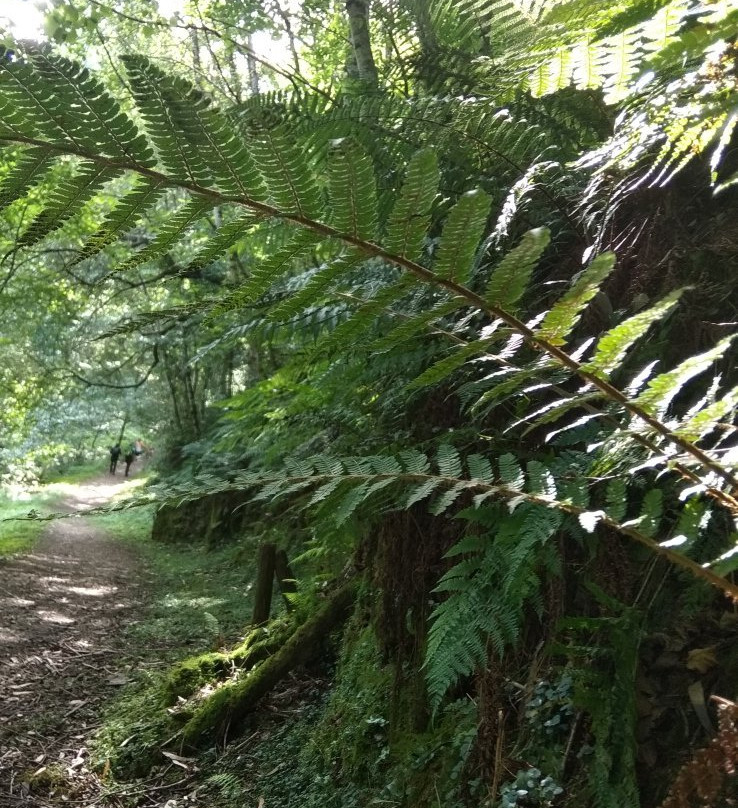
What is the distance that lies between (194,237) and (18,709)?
341 inches

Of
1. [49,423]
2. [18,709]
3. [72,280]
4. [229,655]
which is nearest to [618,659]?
[229,655]

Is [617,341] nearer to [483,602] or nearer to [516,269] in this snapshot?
[516,269]

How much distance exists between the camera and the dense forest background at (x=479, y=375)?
887 millimetres

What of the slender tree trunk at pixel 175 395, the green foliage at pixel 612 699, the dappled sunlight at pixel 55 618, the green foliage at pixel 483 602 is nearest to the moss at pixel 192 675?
the dappled sunlight at pixel 55 618

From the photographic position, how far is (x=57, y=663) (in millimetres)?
5395

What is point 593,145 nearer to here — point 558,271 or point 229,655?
point 558,271

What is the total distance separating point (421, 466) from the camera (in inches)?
59.6

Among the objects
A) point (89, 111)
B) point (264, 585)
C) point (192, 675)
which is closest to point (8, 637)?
point (192, 675)

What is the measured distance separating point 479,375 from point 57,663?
16.5ft

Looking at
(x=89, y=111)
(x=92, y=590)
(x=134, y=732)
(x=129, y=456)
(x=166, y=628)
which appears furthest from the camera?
(x=129, y=456)

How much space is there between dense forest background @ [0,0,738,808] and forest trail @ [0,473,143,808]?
404 millimetres

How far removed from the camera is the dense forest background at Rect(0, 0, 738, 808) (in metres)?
0.89

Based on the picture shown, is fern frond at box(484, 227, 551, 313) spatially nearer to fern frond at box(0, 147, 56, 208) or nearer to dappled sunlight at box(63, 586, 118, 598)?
fern frond at box(0, 147, 56, 208)

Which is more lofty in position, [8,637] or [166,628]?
[166,628]
